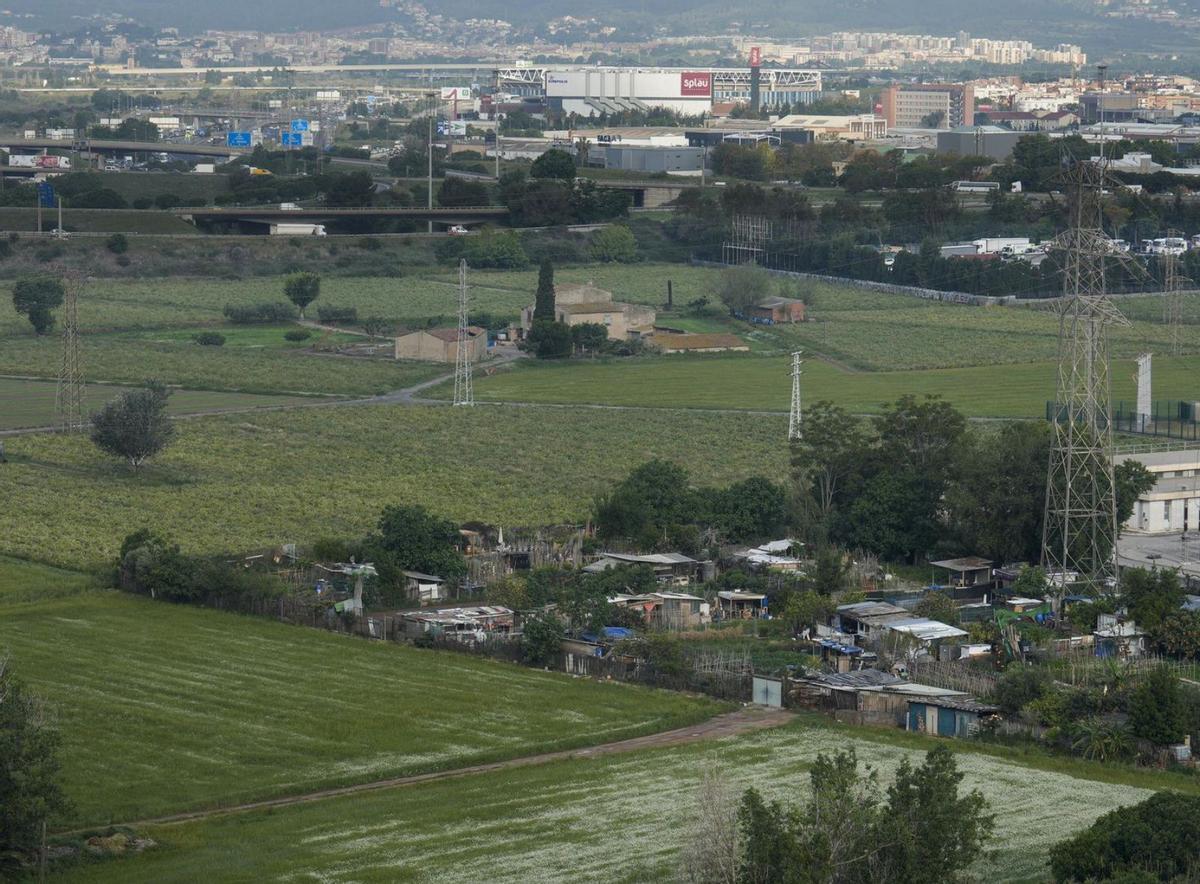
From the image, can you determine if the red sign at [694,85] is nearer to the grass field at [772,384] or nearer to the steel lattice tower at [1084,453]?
the grass field at [772,384]

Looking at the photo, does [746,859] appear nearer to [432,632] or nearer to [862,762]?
[862,762]

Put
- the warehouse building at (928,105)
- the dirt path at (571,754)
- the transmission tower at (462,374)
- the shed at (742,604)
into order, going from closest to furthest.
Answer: the dirt path at (571,754)
the shed at (742,604)
the transmission tower at (462,374)
the warehouse building at (928,105)

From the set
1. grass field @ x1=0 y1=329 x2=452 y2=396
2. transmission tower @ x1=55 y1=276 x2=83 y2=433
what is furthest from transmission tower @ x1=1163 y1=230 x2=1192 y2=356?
transmission tower @ x1=55 y1=276 x2=83 y2=433

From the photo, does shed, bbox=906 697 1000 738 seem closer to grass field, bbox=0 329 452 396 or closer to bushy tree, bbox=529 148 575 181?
grass field, bbox=0 329 452 396

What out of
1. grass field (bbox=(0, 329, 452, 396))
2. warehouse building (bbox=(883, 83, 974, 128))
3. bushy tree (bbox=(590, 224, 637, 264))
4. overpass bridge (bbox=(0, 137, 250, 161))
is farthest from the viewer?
warehouse building (bbox=(883, 83, 974, 128))

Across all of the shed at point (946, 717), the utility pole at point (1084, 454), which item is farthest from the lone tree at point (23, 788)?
the utility pole at point (1084, 454)

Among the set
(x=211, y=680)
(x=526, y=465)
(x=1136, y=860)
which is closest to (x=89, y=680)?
(x=211, y=680)
